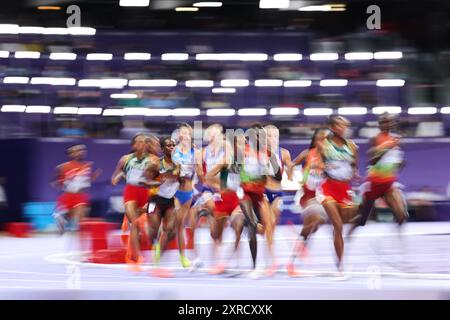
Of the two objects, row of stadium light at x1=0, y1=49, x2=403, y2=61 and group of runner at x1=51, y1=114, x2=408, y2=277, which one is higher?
row of stadium light at x1=0, y1=49, x2=403, y2=61

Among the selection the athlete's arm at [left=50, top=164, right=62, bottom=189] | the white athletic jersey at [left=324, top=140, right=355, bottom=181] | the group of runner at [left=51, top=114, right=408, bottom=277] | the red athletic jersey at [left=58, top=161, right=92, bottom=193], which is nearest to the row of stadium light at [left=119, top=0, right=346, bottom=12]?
the group of runner at [left=51, top=114, right=408, bottom=277]

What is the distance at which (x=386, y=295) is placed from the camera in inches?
266

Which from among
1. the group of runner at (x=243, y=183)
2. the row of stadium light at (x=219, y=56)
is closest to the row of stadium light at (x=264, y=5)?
the row of stadium light at (x=219, y=56)

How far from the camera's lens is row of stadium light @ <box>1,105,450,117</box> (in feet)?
30.7

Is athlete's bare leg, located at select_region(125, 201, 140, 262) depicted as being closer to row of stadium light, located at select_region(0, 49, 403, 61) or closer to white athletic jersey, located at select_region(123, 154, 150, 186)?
white athletic jersey, located at select_region(123, 154, 150, 186)

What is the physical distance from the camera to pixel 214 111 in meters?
9.24

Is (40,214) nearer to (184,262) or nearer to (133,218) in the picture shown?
(133,218)

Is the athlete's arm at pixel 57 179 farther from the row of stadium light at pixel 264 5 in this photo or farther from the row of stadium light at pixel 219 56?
the row of stadium light at pixel 264 5

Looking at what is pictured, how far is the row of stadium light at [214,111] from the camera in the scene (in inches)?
368

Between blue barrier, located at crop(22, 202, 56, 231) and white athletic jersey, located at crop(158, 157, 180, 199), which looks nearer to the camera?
white athletic jersey, located at crop(158, 157, 180, 199)

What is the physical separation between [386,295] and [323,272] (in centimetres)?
207
